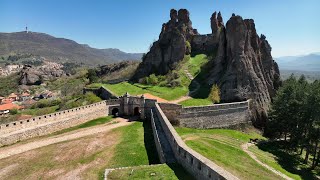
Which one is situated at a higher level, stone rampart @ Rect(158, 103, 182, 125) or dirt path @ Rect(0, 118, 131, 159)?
stone rampart @ Rect(158, 103, 182, 125)

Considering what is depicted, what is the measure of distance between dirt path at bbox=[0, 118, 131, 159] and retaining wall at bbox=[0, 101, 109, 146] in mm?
1657

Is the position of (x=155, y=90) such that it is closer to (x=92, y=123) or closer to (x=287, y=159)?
(x=92, y=123)

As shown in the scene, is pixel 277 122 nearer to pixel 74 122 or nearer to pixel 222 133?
pixel 222 133

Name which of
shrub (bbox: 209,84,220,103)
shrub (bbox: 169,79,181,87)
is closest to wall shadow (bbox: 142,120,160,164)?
shrub (bbox: 209,84,220,103)

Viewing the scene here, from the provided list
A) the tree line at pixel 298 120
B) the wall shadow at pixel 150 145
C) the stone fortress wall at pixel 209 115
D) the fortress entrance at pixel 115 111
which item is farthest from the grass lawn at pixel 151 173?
the fortress entrance at pixel 115 111

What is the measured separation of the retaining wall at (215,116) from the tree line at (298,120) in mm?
4344

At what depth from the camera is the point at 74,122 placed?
39.2m

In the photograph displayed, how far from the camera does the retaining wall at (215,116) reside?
39.4 m

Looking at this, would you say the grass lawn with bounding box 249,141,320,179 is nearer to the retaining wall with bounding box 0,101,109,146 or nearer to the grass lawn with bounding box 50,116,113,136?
the grass lawn with bounding box 50,116,113,136

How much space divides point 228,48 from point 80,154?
117 feet

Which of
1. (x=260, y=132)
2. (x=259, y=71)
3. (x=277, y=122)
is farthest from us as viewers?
(x=259, y=71)

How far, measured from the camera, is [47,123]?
35938 mm

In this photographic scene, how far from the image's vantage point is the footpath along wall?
31.8m

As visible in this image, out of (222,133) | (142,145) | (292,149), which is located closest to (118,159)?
(142,145)
